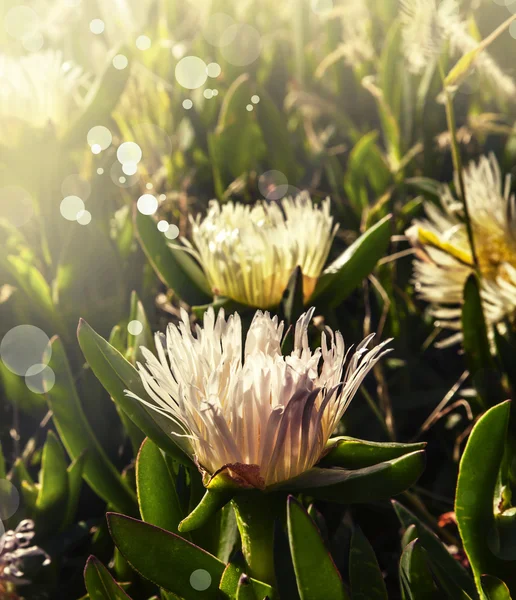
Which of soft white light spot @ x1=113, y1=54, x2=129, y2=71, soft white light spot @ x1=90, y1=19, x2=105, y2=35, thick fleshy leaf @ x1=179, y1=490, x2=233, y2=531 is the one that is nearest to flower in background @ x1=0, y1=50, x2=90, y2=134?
soft white light spot @ x1=113, y1=54, x2=129, y2=71

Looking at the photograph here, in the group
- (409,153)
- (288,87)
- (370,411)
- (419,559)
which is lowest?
(370,411)

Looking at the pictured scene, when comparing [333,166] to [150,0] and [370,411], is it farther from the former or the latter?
[150,0]

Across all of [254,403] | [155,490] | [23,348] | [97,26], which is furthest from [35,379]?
[97,26]

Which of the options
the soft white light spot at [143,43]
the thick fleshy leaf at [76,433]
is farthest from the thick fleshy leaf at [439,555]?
the soft white light spot at [143,43]

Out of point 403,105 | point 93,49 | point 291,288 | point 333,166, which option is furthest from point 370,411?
point 93,49

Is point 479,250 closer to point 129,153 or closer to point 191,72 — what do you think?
point 129,153

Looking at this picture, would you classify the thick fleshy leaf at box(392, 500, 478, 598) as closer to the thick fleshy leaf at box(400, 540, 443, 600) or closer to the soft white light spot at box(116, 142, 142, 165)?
the thick fleshy leaf at box(400, 540, 443, 600)

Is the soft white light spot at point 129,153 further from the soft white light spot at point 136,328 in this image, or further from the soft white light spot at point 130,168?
the soft white light spot at point 136,328
